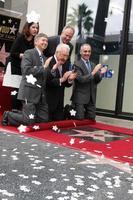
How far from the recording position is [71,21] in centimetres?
699

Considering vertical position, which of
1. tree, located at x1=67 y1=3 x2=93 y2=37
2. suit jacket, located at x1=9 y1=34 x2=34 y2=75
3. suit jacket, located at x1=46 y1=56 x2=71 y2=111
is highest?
tree, located at x1=67 y1=3 x2=93 y2=37

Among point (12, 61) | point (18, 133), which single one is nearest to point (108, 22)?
point (12, 61)

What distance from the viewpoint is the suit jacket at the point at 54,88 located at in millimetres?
5020

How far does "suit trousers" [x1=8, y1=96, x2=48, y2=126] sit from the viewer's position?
4.86 meters

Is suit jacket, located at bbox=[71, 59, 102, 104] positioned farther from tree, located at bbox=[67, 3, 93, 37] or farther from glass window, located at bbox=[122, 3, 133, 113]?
tree, located at bbox=[67, 3, 93, 37]

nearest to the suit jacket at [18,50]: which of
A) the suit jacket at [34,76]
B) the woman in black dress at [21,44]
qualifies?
the woman in black dress at [21,44]

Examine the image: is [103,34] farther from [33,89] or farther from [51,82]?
[33,89]

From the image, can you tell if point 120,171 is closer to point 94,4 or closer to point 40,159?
point 40,159

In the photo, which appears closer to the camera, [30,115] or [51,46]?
[30,115]

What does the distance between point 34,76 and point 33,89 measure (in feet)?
0.51

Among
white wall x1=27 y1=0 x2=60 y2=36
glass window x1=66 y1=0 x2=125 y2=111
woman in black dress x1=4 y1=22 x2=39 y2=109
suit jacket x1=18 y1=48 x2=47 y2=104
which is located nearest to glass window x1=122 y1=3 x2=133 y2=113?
glass window x1=66 y1=0 x2=125 y2=111

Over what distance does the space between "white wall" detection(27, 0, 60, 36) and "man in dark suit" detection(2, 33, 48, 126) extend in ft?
6.96

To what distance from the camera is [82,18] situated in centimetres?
683

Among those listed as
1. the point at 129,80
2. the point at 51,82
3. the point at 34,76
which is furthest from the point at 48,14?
the point at 34,76
